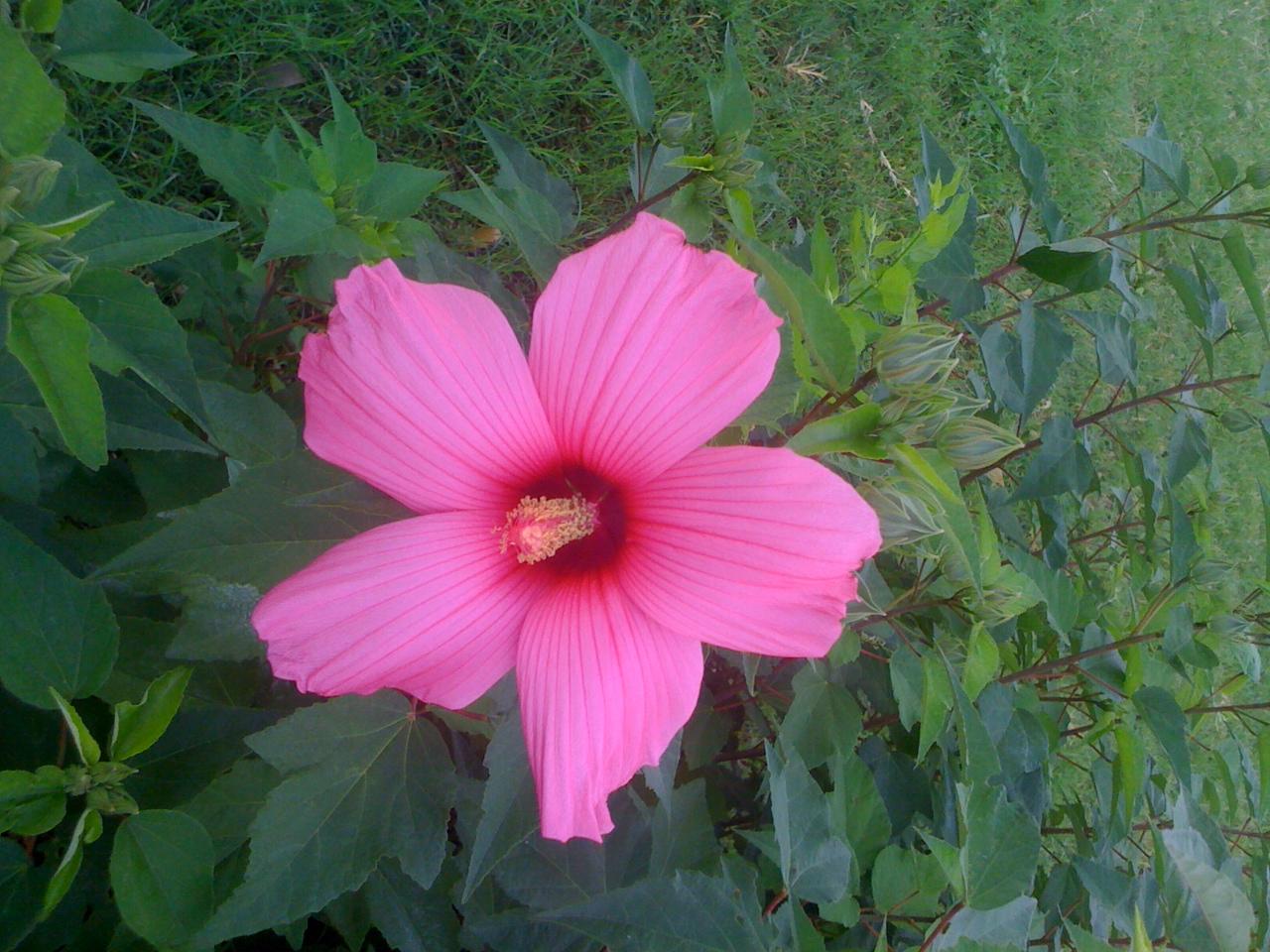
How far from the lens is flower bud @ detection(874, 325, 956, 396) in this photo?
1.15 metres

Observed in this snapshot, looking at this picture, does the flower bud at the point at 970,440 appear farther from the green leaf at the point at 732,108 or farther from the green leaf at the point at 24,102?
the green leaf at the point at 24,102

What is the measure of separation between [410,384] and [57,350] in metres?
0.34

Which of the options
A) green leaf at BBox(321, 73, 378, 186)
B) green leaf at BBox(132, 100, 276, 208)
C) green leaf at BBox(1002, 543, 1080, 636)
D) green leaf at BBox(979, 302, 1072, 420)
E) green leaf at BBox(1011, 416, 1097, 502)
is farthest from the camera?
green leaf at BBox(1011, 416, 1097, 502)

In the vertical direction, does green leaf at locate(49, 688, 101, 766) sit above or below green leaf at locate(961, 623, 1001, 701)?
above

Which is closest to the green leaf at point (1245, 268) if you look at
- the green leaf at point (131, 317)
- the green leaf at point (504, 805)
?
the green leaf at point (504, 805)

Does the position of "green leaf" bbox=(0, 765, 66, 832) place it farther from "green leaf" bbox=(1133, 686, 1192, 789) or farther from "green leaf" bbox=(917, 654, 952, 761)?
"green leaf" bbox=(1133, 686, 1192, 789)

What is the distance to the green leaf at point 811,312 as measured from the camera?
3.43ft

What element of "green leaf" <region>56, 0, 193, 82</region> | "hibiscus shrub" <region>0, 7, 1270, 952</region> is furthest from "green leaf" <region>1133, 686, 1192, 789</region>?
"green leaf" <region>56, 0, 193, 82</region>

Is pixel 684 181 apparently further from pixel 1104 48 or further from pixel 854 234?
pixel 1104 48

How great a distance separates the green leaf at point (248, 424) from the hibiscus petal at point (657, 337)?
0.52m

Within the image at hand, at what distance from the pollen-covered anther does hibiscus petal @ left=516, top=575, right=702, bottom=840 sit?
4.0 inches

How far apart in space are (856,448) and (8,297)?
0.88 meters

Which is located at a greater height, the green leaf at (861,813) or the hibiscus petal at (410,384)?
the hibiscus petal at (410,384)

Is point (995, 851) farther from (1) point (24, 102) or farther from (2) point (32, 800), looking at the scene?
(1) point (24, 102)
